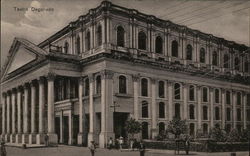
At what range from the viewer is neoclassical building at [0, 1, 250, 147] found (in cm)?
2923

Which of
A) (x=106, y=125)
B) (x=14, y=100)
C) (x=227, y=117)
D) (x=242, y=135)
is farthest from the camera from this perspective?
(x=14, y=100)

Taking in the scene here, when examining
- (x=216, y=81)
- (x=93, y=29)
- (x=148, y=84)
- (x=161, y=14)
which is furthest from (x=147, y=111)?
(x=161, y=14)

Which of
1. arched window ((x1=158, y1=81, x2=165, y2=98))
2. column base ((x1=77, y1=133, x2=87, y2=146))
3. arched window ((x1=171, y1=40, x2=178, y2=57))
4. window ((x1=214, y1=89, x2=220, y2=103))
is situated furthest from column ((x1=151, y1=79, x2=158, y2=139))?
column base ((x1=77, y1=133, x2=87, y2=146))

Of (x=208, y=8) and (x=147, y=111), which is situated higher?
(x=208, y=8)

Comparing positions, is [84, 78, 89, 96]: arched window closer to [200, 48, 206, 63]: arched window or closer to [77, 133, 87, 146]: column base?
[77, 133, 87, 146]: column base

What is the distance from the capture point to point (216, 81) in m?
30.8

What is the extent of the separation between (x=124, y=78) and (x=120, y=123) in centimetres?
361

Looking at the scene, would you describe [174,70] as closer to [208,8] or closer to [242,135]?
[242,135]

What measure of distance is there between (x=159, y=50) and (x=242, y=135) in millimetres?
12043

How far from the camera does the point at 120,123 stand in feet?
98.1

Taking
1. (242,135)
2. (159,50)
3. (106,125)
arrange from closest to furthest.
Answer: (242,135)
(106,125)
(159,50)

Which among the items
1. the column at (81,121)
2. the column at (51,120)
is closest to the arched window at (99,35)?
the column at (81,121)

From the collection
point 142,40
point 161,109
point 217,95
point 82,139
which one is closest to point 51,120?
point 82,139

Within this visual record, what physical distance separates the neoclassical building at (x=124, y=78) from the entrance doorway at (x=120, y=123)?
8cm
